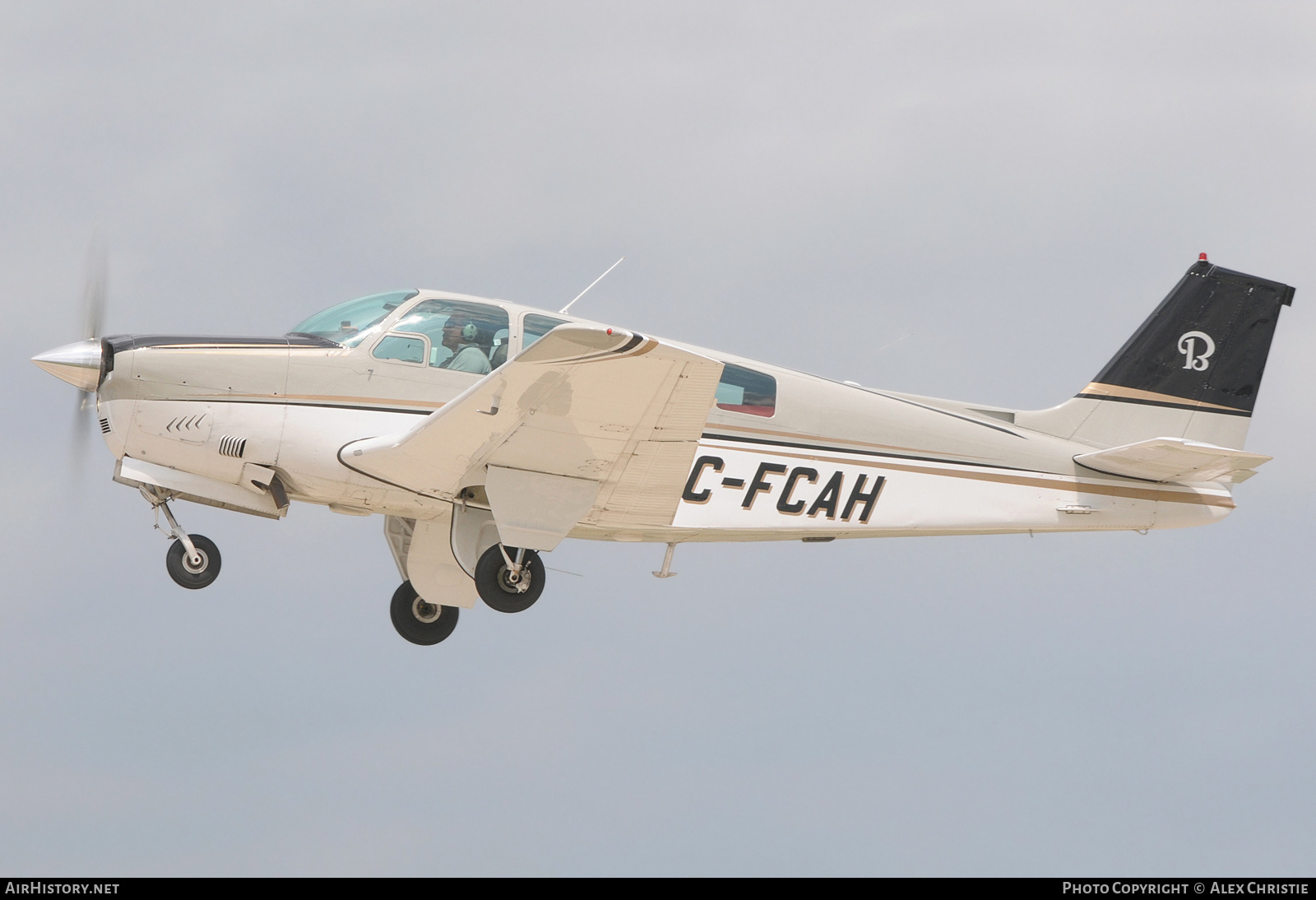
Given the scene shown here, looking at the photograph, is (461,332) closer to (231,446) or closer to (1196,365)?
(231,446)

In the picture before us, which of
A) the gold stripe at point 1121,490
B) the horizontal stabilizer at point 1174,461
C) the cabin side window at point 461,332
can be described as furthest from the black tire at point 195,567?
the horizontal stabilizer at point 1174,461

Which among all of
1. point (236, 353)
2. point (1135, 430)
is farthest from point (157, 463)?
point (1135, 430)

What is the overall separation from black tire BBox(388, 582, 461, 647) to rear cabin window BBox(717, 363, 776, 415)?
3.50 m

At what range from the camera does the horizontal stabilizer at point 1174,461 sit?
1249 centimetres

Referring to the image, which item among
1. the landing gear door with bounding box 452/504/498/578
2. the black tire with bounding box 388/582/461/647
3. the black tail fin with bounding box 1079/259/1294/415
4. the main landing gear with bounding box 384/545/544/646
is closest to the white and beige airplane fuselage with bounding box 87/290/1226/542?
the landing gear door with bounding box 452/504/498/578

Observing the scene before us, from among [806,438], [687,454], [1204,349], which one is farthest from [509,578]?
[1204,349]

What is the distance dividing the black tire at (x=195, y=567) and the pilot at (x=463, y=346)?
233 centimetres

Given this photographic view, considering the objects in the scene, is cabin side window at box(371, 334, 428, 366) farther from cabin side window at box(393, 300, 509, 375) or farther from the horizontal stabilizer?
the horizontal stabilizer

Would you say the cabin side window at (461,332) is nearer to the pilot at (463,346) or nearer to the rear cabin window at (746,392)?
the pilot at (463,346)

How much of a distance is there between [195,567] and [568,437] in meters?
3.20

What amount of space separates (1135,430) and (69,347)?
9.56 meters

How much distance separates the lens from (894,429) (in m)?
12.5

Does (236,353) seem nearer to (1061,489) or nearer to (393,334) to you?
(393,334)
